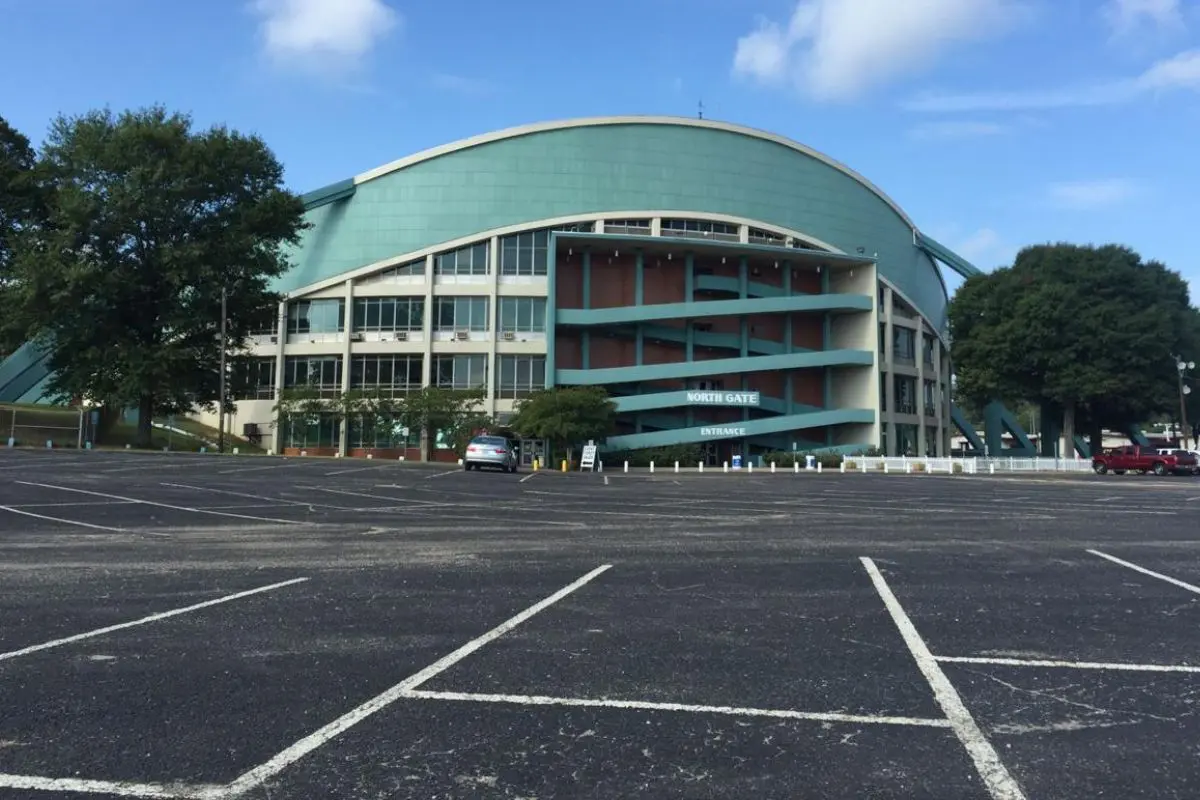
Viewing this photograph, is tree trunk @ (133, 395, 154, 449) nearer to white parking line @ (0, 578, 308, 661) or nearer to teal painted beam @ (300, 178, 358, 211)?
teal painted beam @ (300, 178, 358, 211)

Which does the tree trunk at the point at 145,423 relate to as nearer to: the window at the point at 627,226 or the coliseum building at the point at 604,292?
the coliseum building at the point at 604,292

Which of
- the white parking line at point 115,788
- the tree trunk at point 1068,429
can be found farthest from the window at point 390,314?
the white parking line at point 115,788

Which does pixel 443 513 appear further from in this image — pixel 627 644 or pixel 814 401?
pixel 814 401

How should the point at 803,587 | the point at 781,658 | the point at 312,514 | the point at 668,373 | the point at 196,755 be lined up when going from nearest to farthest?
the point at 196,755
the point at 781,658
the point at 803,587
the point at 312,514
the point at 668,373

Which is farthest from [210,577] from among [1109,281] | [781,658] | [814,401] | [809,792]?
[1109,281]

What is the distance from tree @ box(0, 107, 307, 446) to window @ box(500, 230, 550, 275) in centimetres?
1619

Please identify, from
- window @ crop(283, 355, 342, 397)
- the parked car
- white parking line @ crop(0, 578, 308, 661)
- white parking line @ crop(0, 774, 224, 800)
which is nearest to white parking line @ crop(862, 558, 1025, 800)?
white parking line @ crop(0, 774, 224, 800)

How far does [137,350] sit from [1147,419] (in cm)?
6977

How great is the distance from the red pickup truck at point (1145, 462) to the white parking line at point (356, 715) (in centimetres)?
5031

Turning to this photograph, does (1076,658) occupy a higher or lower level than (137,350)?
lower

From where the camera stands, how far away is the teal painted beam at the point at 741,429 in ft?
186

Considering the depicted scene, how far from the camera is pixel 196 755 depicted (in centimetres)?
383

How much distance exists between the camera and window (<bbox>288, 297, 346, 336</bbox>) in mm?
60219

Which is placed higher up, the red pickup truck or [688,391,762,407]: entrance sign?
[688,391,762,407]: entrance sign
